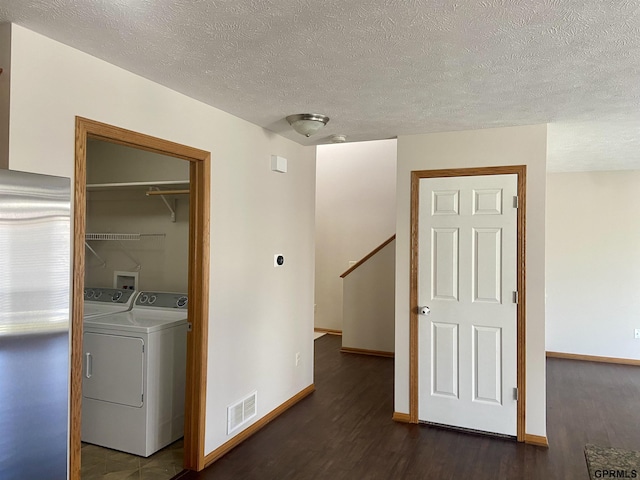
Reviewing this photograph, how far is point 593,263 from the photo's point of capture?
5.63 m

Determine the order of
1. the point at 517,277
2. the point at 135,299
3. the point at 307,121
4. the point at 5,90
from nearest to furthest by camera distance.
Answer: the point at 5,90 → the point at 307,121 → the point at 517,277 → the point at 135,299

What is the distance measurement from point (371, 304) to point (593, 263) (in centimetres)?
277

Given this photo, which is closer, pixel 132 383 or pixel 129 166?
pixel 132 383

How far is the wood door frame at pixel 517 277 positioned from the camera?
3.34m

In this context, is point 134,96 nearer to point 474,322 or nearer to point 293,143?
point 293,143

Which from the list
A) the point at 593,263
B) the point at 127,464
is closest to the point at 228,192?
the point at 127,464

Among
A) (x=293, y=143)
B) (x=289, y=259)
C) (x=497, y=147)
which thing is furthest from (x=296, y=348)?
(x=497, y=147)

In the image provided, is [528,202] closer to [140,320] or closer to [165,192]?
[165,192]

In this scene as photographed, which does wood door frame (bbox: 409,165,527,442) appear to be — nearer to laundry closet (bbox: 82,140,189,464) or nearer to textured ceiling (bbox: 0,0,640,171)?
textured ceiling (bbox: 0,0,640,171)

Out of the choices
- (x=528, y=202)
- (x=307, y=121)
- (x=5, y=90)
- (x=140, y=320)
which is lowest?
(x=140, y=320)

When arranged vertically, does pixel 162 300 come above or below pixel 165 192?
below

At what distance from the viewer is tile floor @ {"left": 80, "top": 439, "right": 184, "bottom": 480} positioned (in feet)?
9.18

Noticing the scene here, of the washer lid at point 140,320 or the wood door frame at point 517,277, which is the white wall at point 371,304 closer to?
the wood door frame at point 517,277

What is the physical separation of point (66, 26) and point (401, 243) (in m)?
2.67
